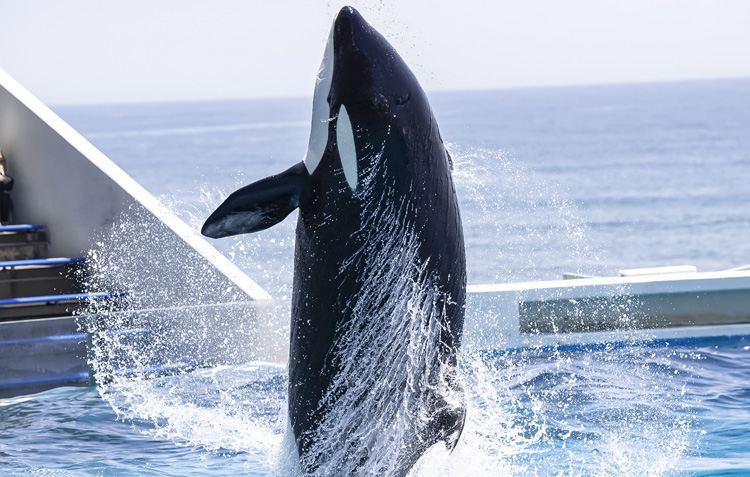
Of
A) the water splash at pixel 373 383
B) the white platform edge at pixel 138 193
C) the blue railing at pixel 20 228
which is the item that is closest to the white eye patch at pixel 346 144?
the water splash at pixel 373 383

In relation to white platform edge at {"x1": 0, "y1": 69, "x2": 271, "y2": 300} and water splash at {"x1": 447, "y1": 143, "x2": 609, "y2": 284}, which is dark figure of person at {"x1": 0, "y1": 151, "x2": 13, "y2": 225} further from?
water splash at {"x1": 447, "y1": 143, "x2": 609, "y2": 284}

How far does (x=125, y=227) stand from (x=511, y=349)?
5141 millimetres

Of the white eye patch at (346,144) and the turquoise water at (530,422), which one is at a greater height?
the white eye patch at (346,144)

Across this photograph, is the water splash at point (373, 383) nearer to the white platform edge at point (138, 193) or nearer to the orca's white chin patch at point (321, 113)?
the white platform edge at point (138, 193)

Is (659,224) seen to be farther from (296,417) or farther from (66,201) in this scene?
(296,417)

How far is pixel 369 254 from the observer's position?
4742 mm

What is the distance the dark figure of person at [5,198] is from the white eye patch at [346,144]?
402 inches

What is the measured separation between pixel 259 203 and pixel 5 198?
10.1 metres

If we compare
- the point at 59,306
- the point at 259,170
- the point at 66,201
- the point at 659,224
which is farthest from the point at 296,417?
the point at 259,170

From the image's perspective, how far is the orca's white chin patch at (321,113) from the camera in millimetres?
4641

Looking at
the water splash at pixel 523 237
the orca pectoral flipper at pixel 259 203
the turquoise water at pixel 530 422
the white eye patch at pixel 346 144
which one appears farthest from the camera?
the water splash at pixel 523 237

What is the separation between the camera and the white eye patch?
4555 mm

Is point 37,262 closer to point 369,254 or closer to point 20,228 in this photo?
point 20,228

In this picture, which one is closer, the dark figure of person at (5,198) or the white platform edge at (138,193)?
the white platform edge at (138,193)
